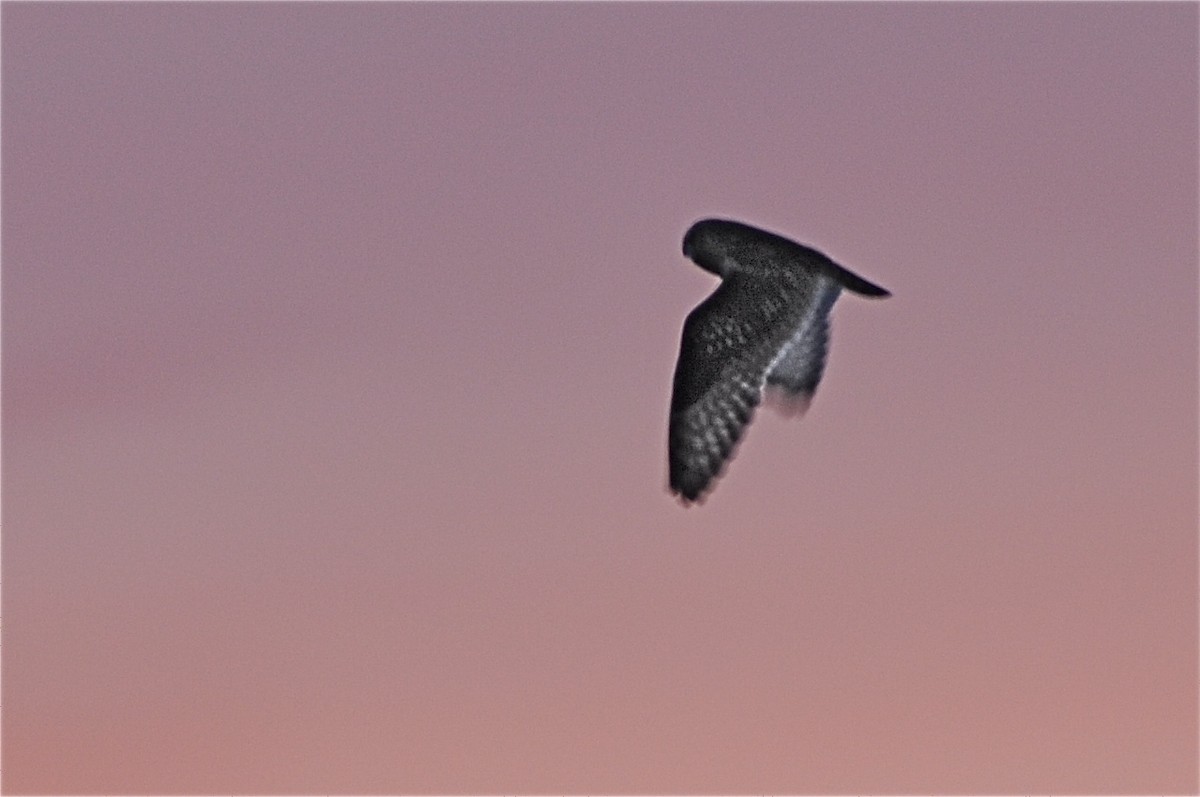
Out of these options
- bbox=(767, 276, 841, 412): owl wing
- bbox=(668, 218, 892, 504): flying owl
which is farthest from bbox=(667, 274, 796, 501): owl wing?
bbox=(767, 276, 841, 412): owl wing

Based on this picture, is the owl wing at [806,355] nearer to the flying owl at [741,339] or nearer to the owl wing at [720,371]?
the flying owl at [741,339]

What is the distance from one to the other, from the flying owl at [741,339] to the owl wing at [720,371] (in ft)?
0.04

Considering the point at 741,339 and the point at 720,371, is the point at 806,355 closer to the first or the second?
the point at 741,339

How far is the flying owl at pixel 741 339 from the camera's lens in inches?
936

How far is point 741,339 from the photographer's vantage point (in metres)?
24.4

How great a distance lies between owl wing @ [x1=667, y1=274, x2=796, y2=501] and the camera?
24.1 metres

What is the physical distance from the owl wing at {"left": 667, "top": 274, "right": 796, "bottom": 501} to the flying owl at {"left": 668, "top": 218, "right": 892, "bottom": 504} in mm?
12

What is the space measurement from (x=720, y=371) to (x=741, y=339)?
2.20ft

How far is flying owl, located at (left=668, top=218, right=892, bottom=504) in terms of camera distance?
23.8 meters

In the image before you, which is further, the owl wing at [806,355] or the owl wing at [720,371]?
the owl wing at [720,371]

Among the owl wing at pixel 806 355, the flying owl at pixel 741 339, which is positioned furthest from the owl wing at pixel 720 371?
the owl wing at pixel 806 355

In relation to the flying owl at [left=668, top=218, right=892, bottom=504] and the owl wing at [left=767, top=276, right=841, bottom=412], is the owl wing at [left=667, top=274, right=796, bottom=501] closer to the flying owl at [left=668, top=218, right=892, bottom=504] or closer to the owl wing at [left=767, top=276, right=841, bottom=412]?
the flying owl at [left=668, top=218, right=892, bottom=504]

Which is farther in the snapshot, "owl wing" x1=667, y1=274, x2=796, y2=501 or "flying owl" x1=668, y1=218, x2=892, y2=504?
"owl wing" x1=667, y1=274, x2=796, y2=501

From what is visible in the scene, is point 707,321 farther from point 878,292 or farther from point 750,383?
point 878,292
